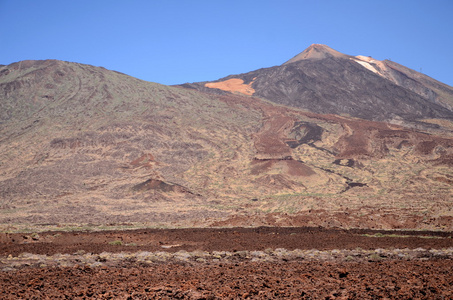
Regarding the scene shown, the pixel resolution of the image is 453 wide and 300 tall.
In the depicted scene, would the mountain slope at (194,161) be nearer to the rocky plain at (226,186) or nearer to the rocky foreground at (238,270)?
the rocky plain at (226,186)

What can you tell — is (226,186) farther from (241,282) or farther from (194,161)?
(241,282)

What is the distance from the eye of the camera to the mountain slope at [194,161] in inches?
1446

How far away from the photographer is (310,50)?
136 m

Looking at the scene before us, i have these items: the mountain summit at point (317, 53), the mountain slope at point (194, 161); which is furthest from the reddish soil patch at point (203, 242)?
the mountain summit at point (317, 53)

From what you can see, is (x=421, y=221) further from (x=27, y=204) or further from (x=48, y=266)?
(x=27, y=204)

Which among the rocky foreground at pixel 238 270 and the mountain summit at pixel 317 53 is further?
the mountain summit at pixel 317 53

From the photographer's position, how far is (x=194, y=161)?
60219 mm

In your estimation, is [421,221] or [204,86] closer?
[421,221]

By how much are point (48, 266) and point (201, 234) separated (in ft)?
34.9

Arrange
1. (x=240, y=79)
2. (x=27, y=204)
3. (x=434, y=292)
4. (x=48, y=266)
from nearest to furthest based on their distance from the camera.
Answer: (x=434, y=292)
(x=48, y=266)
(x=27, y=204)
(x=240, y=79)

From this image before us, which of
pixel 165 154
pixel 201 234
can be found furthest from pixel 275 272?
pixel 165 154

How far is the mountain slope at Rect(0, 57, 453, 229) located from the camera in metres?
36.7

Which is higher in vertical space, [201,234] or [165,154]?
[165,154]

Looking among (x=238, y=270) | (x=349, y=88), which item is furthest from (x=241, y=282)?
(x=349, y=88)
